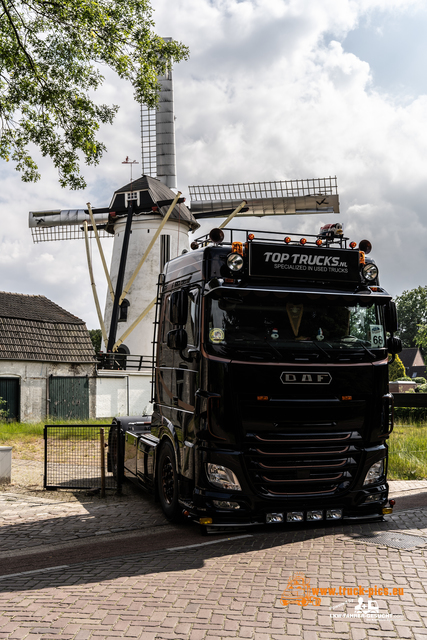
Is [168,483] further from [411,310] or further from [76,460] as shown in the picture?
[411,310]

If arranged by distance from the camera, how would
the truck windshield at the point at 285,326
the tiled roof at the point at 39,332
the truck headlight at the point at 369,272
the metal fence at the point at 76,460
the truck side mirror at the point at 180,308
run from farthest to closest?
1. the tiled roof at the point at 39,332
2. the metal fence at the point at 76,460
3. the truck headlight at the point at 369,272
4. the truck side mirror at the point at 180,308
5. the truck windshield at the point at 285,326

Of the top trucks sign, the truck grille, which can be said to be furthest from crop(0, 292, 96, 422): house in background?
the truck grille

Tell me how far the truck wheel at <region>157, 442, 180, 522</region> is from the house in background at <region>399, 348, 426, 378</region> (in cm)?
8419

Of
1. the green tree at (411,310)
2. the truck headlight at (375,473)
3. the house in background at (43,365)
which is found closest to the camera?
the truck headlight at (375,473)

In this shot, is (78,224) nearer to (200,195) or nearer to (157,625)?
(200,195)

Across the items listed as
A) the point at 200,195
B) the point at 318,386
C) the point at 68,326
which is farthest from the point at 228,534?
the point at 200,195

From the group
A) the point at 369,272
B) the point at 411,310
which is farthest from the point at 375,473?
the point at 411,310

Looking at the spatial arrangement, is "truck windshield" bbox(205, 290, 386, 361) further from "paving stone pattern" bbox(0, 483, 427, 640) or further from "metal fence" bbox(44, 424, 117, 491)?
"metal fence" bbox(44, 424, 117, 491)

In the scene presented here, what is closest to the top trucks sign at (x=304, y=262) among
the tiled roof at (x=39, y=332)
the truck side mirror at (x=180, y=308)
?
the truck side mirror at (x=180, y=308)

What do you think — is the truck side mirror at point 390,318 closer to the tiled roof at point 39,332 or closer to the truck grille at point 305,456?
the truck grille at point 305,456

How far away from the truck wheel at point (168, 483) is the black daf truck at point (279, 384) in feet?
0.37

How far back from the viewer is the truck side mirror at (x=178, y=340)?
6719 mm

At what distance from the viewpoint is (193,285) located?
6.88 metres

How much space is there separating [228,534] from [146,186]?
2467 centimetres
